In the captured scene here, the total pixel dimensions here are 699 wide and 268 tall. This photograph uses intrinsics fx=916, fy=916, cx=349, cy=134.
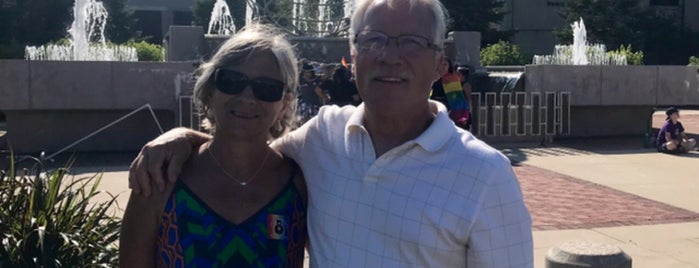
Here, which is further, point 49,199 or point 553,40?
point 553,40

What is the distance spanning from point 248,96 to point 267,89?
0.06 meters

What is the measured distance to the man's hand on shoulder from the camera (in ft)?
8.45

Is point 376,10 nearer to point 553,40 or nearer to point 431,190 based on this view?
point 431,190

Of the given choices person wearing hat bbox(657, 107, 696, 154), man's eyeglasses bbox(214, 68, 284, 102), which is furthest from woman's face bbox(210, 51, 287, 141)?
person wearing hat bbox(657, 107, 696, 154)

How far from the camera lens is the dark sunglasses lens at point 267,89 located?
8.48 ft

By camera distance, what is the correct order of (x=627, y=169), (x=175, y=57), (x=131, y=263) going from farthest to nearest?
(x=175, y=57) < (x=627, y=169) < (x=131, y=263)

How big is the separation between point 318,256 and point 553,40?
4589 centimetres

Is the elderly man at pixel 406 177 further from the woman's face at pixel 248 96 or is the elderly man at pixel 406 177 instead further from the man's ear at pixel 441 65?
the woman's face at pixel 248 96

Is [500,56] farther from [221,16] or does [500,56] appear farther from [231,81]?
[231,81]

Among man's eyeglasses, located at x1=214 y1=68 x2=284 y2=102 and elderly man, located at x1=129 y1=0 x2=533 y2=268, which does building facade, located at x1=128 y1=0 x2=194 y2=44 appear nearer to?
man's eyeglasses, located at x1=214 y1=68 x2=284 y2=102

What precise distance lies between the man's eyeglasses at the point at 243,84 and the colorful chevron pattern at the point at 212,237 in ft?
1.00

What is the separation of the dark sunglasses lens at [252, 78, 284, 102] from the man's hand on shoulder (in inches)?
12.1

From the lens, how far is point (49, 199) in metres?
4.54

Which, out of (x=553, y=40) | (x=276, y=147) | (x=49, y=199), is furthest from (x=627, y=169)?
(x=553, y=40)
